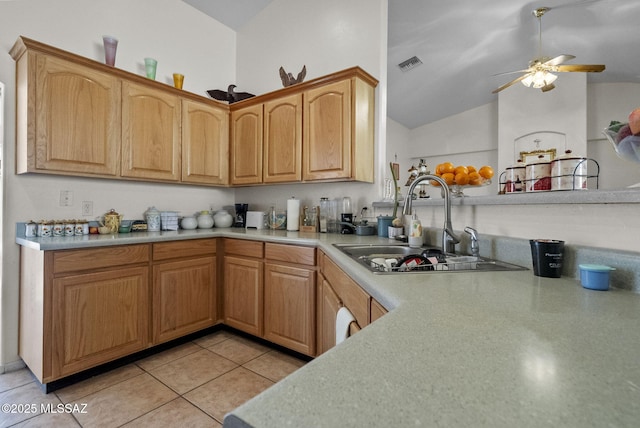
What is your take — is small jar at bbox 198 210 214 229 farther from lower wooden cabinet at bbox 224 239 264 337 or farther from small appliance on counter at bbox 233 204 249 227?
lower wooden cabinet at bbox 224 239 264 337

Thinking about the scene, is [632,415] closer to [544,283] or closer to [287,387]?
[287,387]

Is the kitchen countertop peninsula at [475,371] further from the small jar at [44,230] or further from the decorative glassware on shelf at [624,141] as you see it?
the small jar at [44,230]

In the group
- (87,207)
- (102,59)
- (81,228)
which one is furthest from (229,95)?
(81,228)

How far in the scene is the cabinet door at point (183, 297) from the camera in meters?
2.20

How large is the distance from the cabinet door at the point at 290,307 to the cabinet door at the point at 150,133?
1.25 metres

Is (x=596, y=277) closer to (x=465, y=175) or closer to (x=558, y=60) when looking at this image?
(x=465, y=175)

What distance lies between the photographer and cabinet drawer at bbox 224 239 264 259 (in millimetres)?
2331

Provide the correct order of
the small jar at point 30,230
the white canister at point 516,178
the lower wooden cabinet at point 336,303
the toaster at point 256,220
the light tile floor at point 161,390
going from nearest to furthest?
1. the lower wooden cabinet at point 336,303
2. the white canister at point 516,178
3. the light tile floor at point 161,390
4. the small jar at point 30,230
5. the toaster at point 256,220

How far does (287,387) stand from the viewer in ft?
1.20

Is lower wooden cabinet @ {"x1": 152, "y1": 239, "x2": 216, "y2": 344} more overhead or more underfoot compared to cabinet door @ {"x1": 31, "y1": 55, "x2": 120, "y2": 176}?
more underfoot

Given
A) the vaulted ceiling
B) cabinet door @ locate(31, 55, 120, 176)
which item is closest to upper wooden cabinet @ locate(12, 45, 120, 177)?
cabinet door @ locate(31, 55, 120, 176)

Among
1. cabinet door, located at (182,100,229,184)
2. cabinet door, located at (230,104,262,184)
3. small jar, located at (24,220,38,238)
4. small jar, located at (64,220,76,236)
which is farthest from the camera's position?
cabinet door, located at (230,104,262,184)

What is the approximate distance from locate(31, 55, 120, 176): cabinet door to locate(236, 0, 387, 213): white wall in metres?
1.42

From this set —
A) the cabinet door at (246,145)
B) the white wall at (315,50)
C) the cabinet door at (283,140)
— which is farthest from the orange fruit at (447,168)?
the cabinet door at (246,145)
